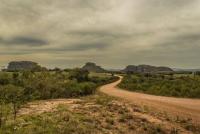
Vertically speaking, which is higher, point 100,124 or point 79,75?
point 79,75

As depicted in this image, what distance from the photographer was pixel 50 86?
47562mm

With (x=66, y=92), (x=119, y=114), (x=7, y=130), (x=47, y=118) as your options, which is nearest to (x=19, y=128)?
(x=7, y=130)

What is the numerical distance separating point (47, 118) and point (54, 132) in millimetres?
4654

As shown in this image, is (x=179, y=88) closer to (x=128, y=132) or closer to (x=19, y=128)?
(x=128, y=132)

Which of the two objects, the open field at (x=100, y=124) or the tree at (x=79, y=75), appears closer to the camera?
the open field at (x=100, y=124)

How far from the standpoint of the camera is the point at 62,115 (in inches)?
971

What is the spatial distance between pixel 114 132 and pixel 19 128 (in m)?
5.34

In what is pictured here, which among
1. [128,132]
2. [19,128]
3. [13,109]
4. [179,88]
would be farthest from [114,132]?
[179,88]

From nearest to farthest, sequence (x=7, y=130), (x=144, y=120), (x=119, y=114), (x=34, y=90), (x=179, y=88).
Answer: (x=7, y=130), (x=144, y=120), (x=119, y=114), (x=34, y=90), (x=179, y=88)

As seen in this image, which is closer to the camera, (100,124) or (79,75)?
(100,124)

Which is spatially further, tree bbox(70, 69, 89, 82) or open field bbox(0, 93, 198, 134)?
tree bbox(70, 69, 89, 82)

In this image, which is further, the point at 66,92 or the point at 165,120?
the point at 66,92

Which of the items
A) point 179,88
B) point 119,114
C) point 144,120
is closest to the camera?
point 144,120

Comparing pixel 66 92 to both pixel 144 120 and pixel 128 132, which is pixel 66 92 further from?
pixel 128 132
